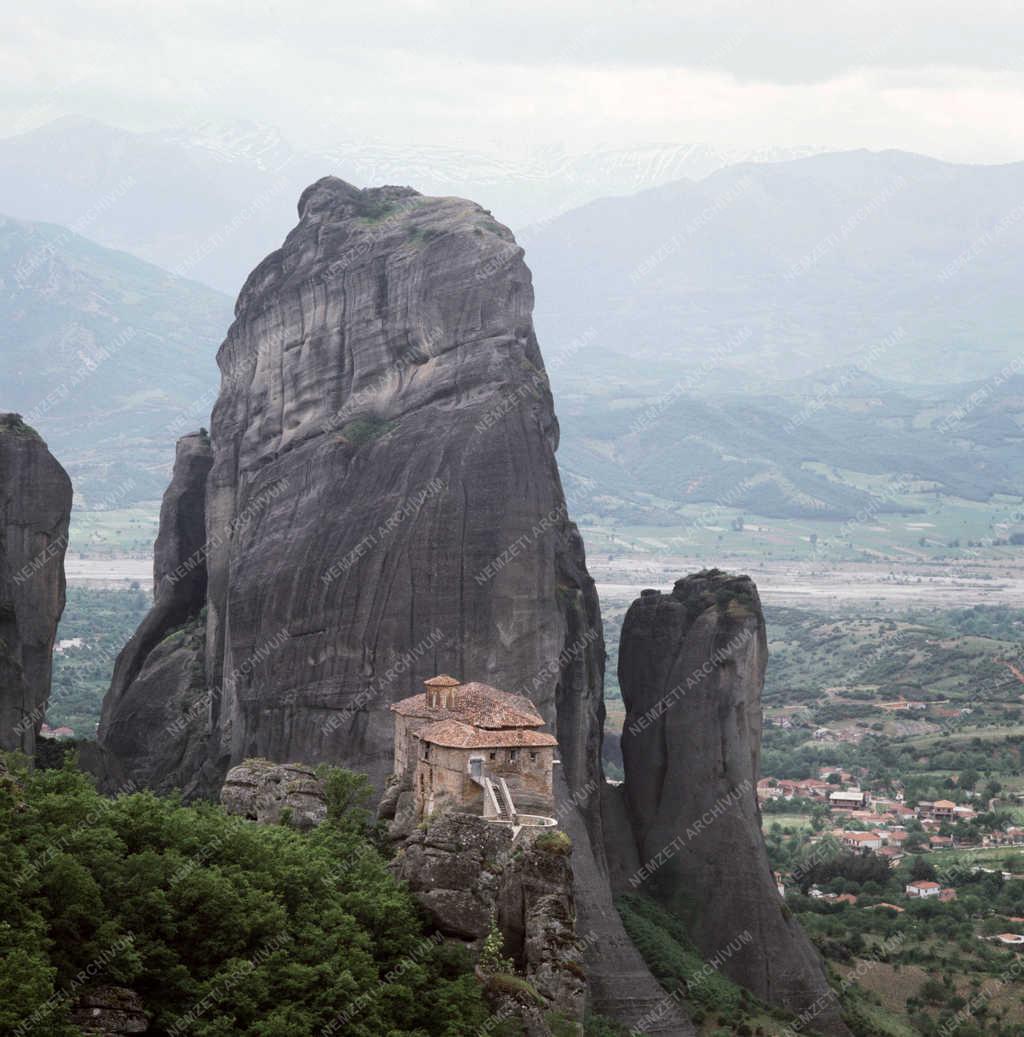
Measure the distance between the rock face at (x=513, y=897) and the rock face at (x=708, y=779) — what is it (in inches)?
1210

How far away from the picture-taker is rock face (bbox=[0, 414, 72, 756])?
73.2m

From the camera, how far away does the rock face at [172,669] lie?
271ft

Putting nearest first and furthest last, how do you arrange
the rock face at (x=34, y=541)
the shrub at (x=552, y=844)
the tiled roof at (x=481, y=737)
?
1. the shrub at (x=552, y=844)
2. the tiled roof at (x=481, y=737)
3. the rock face at (x=34, y=541)

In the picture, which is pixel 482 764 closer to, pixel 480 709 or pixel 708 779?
pixel 480 709

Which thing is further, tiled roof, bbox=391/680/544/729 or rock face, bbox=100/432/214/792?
rock face, bbox=100/432/214/792

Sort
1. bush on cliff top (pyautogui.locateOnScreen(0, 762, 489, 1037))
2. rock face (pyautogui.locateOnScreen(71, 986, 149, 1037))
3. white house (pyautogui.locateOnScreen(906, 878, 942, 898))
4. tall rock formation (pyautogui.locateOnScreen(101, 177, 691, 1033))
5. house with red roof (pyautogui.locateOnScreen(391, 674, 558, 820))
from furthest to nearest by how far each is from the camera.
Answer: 1. white house (pyautogui.locateOnScreen(906, 878, 942, 898))
2. tall rock formation (pyautogui.locateOnScreen(101, 177, 691, 1033))
3. house with red roof (pyautogui.locateOnScreen(391, 674, 558, 820))
4. bush on cliff top (pyautogui.locateOnScreen(0, 762, 489, 1037))
5. rock face (pyautogui.locateOnScreen(71, 986, 149, 1037))

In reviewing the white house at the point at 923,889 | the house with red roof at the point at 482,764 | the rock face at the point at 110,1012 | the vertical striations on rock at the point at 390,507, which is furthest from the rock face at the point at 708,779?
the rock face at the point at 110,1012

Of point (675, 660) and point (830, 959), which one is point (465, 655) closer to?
point (675, 660)

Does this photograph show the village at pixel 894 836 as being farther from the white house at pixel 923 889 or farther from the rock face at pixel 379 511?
the rock face at pixel 379 511

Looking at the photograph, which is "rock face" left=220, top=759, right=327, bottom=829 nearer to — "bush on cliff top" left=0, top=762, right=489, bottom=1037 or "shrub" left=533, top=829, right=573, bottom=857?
"bush on cliff top" left=0, top=762, right=489, bottom=1037

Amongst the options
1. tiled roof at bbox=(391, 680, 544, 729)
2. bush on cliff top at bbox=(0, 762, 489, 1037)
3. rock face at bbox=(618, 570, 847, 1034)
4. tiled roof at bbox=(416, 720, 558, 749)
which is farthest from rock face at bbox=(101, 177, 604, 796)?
bush on cliff top at bbox=(0, 762, 489, 1037)

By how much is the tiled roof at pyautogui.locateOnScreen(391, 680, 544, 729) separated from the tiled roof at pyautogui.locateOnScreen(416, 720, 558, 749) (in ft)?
2.35

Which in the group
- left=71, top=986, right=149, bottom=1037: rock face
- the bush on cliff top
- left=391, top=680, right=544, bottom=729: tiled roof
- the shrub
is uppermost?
left=391, top=680, right=544, bottom=729: tiled roof

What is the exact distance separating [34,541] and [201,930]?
3895 centimetres
